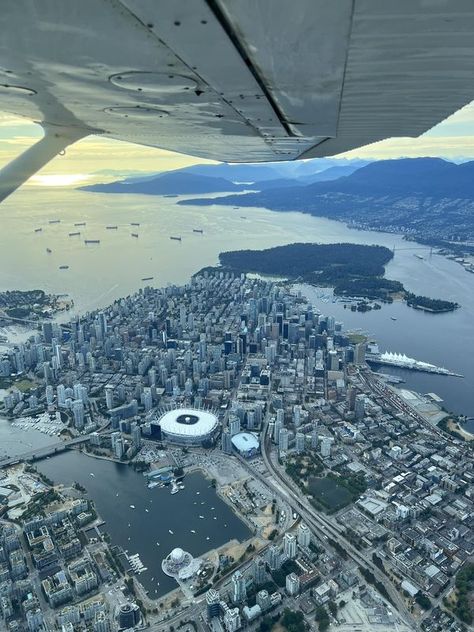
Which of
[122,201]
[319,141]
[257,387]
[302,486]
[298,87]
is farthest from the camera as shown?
[122,201]

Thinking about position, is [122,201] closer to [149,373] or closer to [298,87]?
[149,373]

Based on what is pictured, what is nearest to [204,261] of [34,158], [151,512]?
[151,512]

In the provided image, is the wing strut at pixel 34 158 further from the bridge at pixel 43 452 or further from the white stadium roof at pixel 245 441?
the bridge at pixel 43 452

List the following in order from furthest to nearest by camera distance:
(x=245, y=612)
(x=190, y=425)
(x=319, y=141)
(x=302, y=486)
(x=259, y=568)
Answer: (x=190, y=425) → (x=302, y=486) → (x=259, y=568) → (x=245, y=612) → (x=319, y=141)

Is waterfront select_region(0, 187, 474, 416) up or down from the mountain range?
down

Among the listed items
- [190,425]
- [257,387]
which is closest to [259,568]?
[190,425]

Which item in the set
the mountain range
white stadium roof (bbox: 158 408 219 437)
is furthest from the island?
white stadium roof (bbox: 158 408 219 437)

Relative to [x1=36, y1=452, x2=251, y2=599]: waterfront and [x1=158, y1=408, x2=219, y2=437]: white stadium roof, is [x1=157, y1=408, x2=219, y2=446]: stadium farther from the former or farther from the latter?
[x1=36, y1=452, x2=251, y2=599]: waterfront
